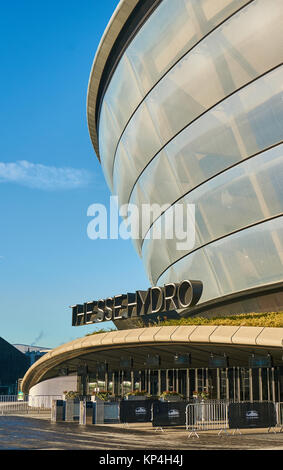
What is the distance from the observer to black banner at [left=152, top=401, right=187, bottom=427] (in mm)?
25531

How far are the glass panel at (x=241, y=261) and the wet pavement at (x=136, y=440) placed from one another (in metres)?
9.06

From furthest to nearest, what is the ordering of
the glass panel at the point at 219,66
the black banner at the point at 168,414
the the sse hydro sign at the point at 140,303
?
the the sse hydro sign at the point at 140,303 < the glass panel at the point at 219,66 < the black banner at the point at 168,414

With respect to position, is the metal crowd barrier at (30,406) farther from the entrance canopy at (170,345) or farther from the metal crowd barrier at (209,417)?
the metal crowd barrier at (209,417)

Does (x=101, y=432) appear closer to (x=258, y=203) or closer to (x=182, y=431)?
(x=182, y=431)

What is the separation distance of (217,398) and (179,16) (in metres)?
22.2

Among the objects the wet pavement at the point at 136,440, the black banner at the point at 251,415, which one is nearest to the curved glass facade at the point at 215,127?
the black banner at the point at 251,415

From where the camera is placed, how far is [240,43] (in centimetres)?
2970

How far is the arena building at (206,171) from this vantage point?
29.3 meters

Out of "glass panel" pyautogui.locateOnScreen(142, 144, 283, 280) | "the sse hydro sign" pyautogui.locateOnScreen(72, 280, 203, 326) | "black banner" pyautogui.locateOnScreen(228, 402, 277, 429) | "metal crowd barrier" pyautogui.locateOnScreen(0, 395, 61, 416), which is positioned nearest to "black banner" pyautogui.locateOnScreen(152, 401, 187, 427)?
"black banner" pyautogui.locateOnScreen(228, 402, 277, 429)

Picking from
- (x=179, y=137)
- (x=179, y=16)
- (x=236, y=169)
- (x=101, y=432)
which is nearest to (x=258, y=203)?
(x=236, y=169)

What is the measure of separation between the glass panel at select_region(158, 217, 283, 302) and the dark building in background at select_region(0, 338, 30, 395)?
79.2 metres

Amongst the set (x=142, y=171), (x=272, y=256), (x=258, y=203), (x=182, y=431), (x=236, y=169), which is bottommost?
(x=182, y=431)

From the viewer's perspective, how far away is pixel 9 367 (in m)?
108

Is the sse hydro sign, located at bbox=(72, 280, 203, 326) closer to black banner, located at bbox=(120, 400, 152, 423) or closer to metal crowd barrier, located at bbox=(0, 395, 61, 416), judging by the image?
black banner, located at bbox=(120, 400, 152, 423)
